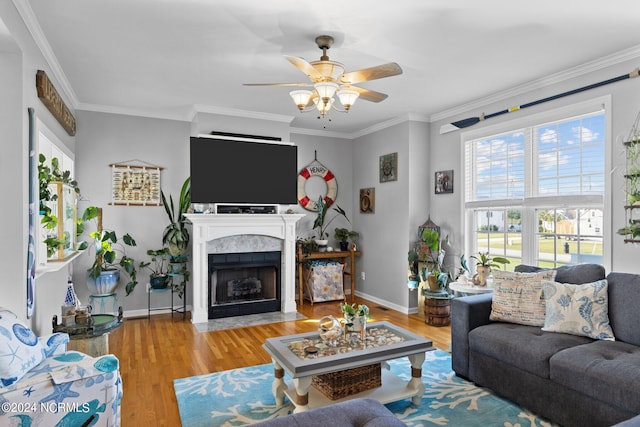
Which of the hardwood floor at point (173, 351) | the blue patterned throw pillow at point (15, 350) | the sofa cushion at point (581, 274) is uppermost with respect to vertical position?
the sofa cushion at point (581, 274)

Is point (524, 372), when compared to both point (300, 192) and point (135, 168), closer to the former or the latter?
point (300, 192)

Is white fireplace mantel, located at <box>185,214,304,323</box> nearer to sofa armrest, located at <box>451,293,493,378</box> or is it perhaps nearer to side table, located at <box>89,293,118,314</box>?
side table, located at <box>89,293,118,314</box>

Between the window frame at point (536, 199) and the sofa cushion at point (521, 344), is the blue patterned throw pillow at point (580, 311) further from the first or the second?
the window frame at point (536, 199)

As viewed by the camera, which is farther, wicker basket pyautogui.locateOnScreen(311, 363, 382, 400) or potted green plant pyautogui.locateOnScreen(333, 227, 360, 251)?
potted green plant pyautogui.locateOnScreen(333, 227, 360, 251)

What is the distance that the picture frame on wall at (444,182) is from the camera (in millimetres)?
4891

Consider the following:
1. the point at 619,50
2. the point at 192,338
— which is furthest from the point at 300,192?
the point at 619,50

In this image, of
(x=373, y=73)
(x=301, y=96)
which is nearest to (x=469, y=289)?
(x=373, y=73)

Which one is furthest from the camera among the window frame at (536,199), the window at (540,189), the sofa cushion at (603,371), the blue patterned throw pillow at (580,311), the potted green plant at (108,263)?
the potted green plant at (108,263)

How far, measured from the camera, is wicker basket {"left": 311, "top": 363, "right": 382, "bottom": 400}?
250 cm

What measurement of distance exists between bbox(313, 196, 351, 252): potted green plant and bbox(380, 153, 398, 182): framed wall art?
963 millimetres

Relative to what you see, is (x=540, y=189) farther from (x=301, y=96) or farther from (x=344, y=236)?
(x=344, y=236)

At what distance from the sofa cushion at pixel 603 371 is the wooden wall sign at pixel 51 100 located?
3865 mm

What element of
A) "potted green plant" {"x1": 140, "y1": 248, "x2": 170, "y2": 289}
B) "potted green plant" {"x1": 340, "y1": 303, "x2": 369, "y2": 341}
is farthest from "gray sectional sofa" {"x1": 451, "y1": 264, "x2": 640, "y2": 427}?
"potted green plant" {"x1": 140, "y1": 248, "x2": 170, "y2": 289}

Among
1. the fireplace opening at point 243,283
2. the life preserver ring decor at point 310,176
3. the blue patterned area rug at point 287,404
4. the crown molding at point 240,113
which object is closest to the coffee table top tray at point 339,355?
the blue patterned area rug at point 287,404
